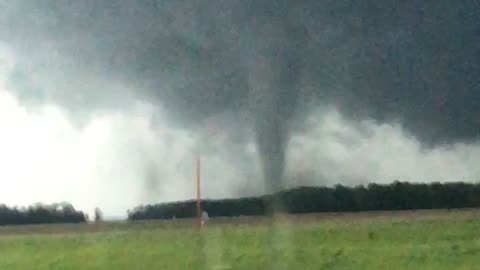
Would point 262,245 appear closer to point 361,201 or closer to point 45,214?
point 361,201

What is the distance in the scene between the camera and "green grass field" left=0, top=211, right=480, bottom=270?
6453 millimetres

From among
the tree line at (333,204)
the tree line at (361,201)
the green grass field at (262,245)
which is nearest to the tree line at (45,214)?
the tree line at (333,204)

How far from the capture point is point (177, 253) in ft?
21.6

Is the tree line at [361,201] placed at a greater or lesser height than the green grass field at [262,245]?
greater

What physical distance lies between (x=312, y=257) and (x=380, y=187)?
3.27 ft

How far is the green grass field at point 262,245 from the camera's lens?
645 cm

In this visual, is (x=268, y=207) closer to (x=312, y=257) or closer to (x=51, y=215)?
(x=312, y=257)

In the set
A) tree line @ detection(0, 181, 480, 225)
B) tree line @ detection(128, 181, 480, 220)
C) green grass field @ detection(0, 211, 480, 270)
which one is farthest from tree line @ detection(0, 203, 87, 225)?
tree line @ detection(128, 181, 480, 220)

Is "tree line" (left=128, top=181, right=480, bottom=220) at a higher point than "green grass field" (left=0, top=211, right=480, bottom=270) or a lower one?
higher

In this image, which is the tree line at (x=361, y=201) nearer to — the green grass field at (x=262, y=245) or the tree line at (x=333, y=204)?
the tree line at (x=333, y=204)

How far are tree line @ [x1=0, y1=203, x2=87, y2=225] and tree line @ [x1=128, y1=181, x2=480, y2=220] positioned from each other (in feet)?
1.50

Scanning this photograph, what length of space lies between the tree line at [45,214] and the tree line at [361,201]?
1.50 ft

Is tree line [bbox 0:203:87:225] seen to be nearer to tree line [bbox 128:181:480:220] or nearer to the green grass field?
the green grass field

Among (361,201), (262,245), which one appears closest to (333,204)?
(361,201)
